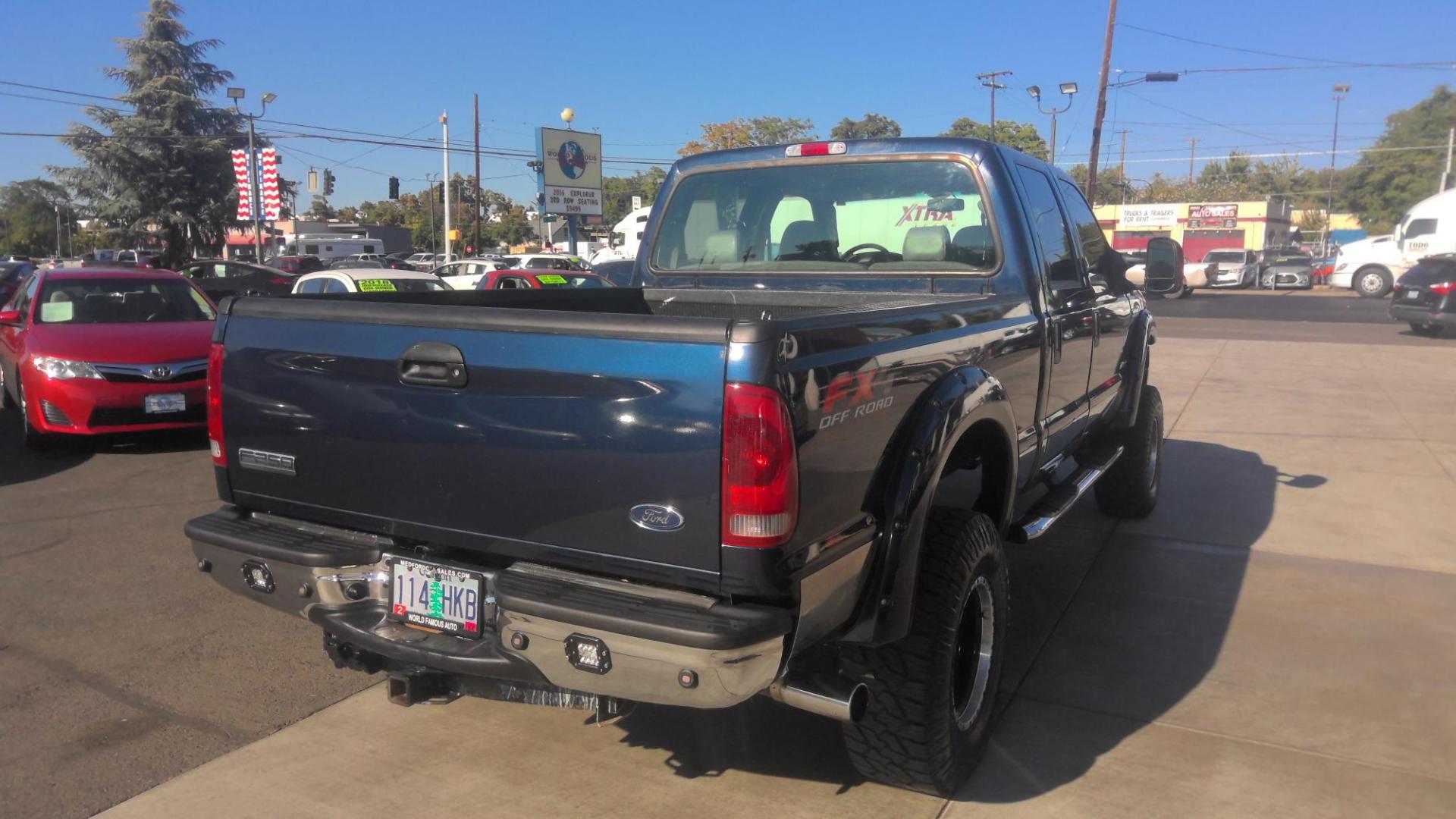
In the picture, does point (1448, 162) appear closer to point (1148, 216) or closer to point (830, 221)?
point (1148, 216)

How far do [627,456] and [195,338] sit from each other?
23.2 feet

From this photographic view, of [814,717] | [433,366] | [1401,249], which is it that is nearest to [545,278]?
[814,717]

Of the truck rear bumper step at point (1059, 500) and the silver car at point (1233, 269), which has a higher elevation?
the silver car at point (1233, 269)

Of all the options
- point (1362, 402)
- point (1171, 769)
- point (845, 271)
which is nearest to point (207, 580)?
point (845, 271)

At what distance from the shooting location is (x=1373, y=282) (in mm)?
35156

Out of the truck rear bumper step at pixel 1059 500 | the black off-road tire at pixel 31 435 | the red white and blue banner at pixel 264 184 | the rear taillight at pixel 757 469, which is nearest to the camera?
the rear taillight at pixel 757 469

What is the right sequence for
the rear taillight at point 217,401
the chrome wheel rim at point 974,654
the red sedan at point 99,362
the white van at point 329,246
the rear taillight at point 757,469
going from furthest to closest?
the white van at point 329,246
the red sedan at point 99,362
the chrome wheel rim at point 974,654
the rear taillight at point 217,401
the rear taillight at point 757,469

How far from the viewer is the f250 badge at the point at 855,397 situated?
257 cm

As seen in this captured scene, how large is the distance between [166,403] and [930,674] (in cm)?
708

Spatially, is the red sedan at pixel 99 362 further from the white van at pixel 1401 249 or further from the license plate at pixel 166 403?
the white van at pixel 1401 249

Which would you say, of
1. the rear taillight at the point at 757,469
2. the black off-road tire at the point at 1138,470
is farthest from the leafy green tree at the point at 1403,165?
the rear taillight at the point at 757,469

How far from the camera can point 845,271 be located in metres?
4.45

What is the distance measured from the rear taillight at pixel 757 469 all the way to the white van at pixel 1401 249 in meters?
30.5

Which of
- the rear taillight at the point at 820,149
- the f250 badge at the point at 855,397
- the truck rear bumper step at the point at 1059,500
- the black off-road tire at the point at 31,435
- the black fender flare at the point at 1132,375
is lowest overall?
the black off-road tire at the point at 31,435
